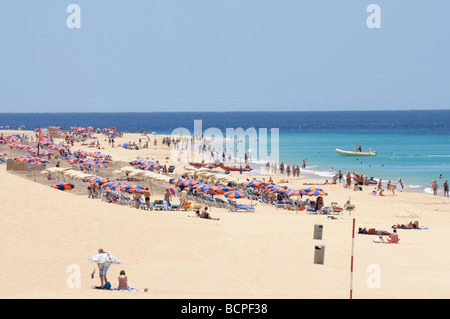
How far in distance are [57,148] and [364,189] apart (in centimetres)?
2669

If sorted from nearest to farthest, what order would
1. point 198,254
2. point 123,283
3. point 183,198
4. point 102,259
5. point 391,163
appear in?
point 123,283 < point 102,259 < point 198,254 < point 183,198 < point 391,163

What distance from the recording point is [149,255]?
15.2m

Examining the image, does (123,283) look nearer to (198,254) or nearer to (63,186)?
(198,254)

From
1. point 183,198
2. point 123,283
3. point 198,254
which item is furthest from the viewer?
point 183,198

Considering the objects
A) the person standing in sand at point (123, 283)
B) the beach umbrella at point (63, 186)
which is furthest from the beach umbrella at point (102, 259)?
the beach umbrella at point (63, 186)

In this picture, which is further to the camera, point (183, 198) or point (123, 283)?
point (183, 198)

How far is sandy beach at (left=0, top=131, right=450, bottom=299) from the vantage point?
12.2m

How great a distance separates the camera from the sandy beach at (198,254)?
40.0 feet

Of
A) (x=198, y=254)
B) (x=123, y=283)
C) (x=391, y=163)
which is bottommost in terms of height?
(x=198, y=254)

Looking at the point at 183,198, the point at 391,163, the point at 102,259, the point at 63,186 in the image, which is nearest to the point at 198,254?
the point at 102,259

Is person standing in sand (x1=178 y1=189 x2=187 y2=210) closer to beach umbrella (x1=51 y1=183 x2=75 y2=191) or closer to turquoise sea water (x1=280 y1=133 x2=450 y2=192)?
beach umbrella (x1=51 y1=183 x2=75 y2=191)

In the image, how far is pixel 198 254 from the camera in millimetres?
15555

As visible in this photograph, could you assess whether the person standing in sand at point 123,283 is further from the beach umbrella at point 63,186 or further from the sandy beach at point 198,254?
the beach umbrella at point 63,186
